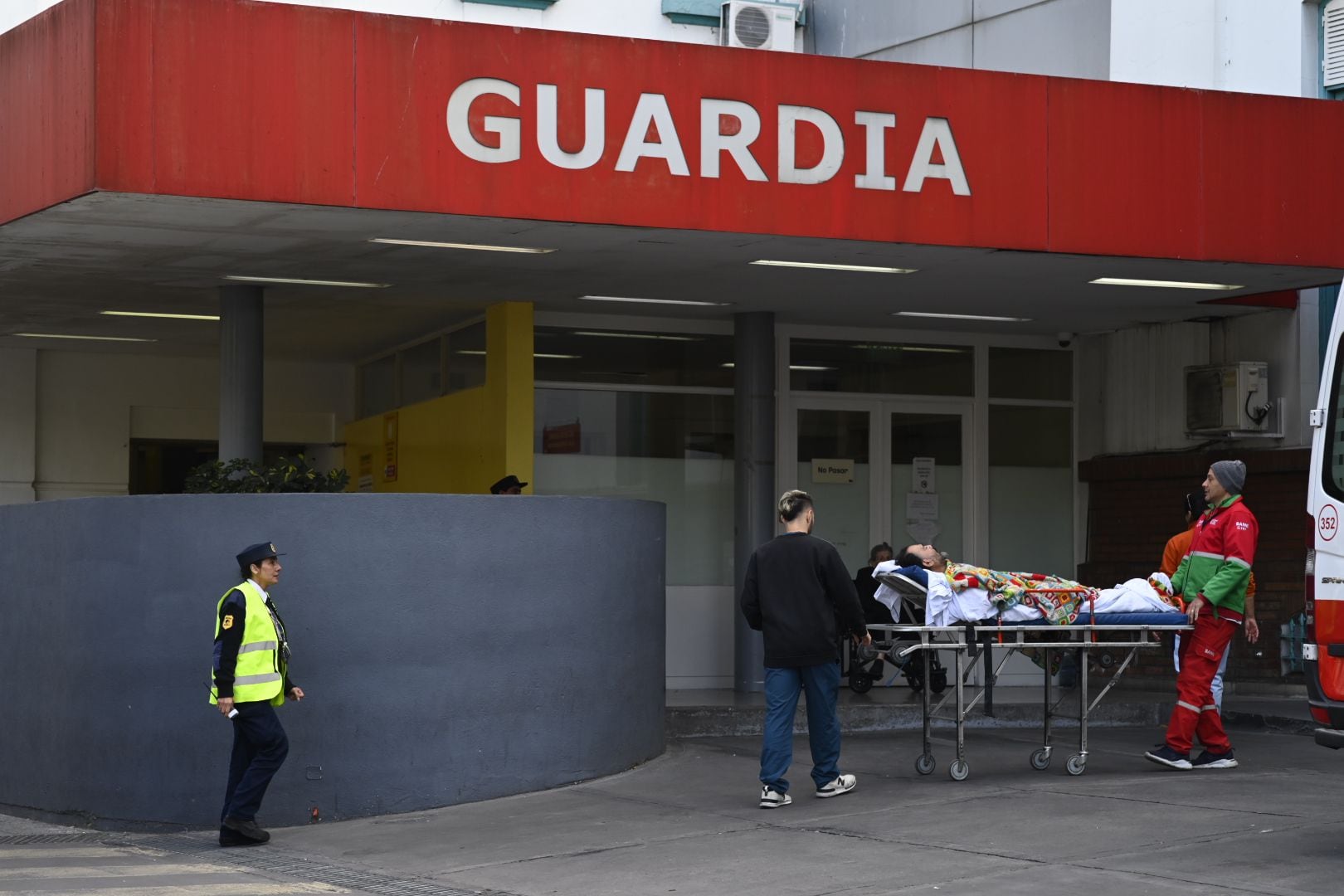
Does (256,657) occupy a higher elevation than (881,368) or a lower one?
lower

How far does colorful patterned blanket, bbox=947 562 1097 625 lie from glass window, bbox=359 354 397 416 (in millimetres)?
8709

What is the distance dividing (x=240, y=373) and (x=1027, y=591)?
21.2ft

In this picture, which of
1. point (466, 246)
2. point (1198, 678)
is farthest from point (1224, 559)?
point (466, 246)

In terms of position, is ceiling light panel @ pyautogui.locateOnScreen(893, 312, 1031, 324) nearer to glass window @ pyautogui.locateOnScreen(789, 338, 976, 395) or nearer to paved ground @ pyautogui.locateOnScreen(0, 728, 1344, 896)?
glass window @ pyautogui.locateOnScreen(789, 338, 976, 395)

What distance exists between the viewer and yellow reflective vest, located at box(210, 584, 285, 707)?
9398 mm

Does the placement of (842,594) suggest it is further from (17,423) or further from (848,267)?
(17,423)

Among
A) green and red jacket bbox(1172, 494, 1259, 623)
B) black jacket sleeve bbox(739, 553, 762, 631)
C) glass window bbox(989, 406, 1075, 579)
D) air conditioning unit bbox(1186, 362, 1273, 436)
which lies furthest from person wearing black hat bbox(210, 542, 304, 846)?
glass window bbox(989, 406, 1075, 579)

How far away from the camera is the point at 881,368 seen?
16.8 meters

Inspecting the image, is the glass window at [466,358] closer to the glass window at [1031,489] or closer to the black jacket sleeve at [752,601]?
the glass window at [1031,489]

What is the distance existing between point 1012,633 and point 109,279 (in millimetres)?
7150

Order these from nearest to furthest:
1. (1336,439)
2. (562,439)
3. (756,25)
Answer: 1. (1336,439)
2. (562,439)
3. (756,25)

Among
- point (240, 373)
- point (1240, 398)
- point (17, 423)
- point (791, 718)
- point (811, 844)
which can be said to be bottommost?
point (811, 844)

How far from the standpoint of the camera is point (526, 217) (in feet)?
35.9

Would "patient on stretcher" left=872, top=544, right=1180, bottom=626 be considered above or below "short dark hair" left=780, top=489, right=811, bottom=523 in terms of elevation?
below
